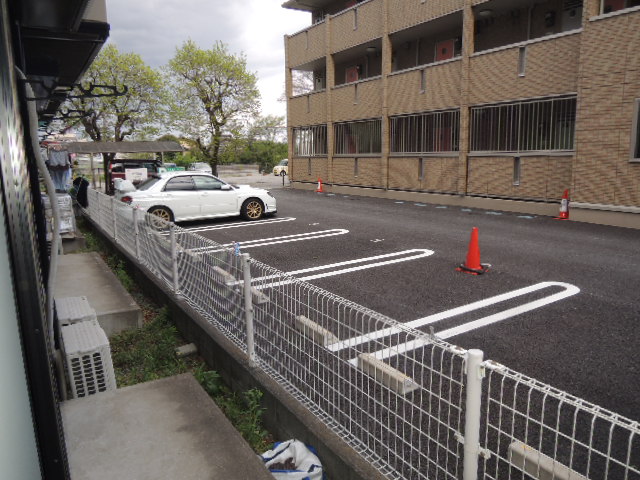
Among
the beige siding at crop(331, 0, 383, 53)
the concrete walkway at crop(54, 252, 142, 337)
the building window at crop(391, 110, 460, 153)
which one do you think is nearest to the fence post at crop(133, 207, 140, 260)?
the concrete walkway at crop(54, 252, 142, 337)

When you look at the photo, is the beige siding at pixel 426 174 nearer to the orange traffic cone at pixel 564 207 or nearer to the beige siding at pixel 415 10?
the orange traffic cone at pixel 564 207

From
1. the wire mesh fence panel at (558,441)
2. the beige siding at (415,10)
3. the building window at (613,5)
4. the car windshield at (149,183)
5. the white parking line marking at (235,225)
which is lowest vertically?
the wire mesh fence panel at (558,441)

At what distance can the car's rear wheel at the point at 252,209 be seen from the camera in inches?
500

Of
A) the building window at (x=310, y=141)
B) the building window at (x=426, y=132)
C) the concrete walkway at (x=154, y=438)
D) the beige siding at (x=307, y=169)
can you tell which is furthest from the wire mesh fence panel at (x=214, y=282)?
the building window at (x=310, y=141)

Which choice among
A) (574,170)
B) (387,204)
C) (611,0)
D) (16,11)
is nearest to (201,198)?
(387,204)

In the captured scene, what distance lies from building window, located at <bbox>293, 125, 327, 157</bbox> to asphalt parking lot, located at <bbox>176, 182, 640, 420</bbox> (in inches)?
458

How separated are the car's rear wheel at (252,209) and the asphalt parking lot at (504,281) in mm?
582

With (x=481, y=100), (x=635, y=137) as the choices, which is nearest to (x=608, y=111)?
(x=635, y=137)

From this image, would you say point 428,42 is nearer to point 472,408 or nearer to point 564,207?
point 564,207

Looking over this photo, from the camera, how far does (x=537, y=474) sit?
1855 millimetres

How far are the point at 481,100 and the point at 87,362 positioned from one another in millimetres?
14092

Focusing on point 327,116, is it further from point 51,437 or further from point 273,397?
point 51,437

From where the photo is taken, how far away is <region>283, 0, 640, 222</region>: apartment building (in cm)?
1110

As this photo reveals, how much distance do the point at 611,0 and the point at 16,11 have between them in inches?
579
